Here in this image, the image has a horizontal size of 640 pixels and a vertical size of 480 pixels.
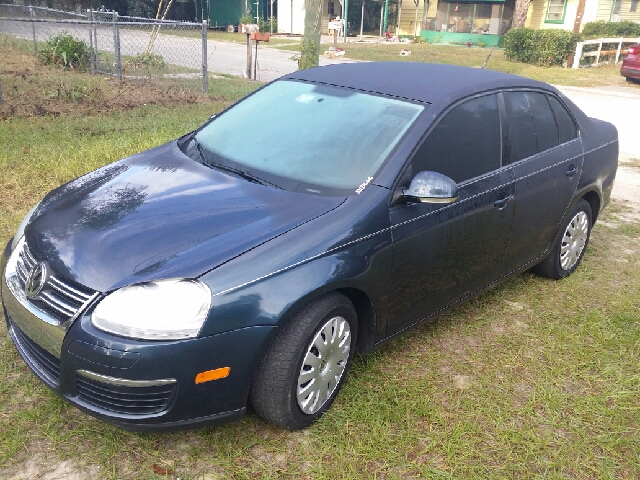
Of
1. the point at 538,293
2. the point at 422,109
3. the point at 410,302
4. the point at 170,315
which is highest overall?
the point at 422,109


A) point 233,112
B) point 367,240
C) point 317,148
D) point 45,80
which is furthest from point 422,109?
point 45,80

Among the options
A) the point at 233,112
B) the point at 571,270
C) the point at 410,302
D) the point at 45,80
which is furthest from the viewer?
the point at 45,80

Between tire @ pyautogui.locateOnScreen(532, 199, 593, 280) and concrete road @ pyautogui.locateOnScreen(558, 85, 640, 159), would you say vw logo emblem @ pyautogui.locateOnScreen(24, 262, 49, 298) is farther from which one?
concrete road @ pyautogui.locateOnScreen(558, 85, 640, 159)

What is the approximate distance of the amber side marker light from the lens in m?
2.44

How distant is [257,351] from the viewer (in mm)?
2553

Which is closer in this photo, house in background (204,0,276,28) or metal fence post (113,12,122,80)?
metal fence post (113,12,122,80)

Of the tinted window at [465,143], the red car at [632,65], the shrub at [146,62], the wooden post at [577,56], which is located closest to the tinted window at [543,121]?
the tinted window at [465,143]

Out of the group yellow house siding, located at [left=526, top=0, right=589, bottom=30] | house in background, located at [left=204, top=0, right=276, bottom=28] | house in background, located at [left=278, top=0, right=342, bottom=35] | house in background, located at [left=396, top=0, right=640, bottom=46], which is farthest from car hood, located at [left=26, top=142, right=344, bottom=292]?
house in background, located at [left=204, top=0, right=276, bottom=28]

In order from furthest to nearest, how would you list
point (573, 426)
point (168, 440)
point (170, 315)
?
point (573, 426)
point (168, 440)
point (170, 315)

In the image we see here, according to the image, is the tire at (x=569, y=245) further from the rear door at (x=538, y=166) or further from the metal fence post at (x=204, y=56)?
the metal fence post at (x=204, y=56)

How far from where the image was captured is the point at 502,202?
3715 mm

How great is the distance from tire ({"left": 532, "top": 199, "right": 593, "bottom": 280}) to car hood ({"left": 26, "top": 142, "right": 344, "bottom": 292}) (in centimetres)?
234

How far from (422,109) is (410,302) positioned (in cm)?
109

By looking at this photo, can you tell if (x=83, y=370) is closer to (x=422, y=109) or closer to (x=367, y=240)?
(x=367, y=240)
